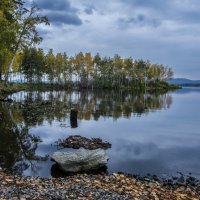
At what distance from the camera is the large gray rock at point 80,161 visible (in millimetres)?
17562

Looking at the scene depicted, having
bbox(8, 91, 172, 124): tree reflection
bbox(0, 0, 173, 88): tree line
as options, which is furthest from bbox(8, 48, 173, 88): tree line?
bbox(8, 91, 172, 124): tree reflection

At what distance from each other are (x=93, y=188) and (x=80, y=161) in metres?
4.08

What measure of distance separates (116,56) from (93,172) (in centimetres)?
A: 17951

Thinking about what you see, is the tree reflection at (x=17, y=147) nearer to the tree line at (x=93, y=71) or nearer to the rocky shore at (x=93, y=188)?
the rocky shore at (x=93, y=188)

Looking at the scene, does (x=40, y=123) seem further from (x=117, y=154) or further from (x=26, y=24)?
(x=26, y=24)

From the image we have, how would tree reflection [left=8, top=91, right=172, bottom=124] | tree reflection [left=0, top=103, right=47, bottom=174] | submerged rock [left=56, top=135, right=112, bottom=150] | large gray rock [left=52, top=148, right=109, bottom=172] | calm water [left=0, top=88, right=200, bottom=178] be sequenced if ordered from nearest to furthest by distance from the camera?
large gray rock [left=52, top=148, right=109, bottom=172], tree reflection [left=0, top=103, right=47, bottom=174], calm water [left=0, top=88, right=200, bottom=178], submerged rock [left=56, top=135, right=112, bottom=150], tree reflection [left=8, top=91, right=172, bottom=124]

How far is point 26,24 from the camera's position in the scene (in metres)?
63.8

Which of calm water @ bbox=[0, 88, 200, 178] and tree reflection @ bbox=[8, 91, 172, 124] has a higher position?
tree reflection @ bbox=[8, 91, 172, 124]

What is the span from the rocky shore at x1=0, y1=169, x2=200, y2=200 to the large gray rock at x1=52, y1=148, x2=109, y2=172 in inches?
54.7

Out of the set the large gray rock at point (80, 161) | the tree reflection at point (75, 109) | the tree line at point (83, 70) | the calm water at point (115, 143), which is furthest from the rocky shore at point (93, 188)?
the tree line at point (83, 70)

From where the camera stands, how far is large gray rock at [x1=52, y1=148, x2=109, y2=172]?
57.6 feet

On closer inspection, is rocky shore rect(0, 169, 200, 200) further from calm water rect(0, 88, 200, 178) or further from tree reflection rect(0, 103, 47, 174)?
tree reflection rect(0, 103, 47, 174)

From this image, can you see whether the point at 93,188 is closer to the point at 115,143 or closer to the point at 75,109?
the point at 115,143

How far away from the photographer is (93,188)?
13.6 metres
